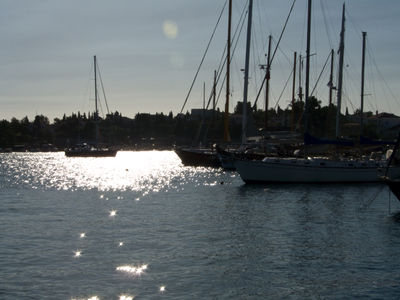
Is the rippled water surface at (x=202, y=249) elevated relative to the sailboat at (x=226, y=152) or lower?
lower

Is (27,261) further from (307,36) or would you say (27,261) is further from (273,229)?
(307,36)

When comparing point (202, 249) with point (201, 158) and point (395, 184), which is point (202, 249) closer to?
point (395, 184)

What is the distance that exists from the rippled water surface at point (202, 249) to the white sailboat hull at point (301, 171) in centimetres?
924

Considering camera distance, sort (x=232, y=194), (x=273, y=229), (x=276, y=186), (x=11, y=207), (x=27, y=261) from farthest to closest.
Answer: (x=276, y=186) < (x=232, y=194) < (x=11, y=207) < (x=273, y=229) < (x=27, y=261)

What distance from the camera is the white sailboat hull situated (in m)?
54.2

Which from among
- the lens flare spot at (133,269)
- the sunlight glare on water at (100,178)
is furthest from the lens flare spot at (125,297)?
the sunlight glare on water at (100,178)

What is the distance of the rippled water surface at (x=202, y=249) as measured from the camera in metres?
18.8

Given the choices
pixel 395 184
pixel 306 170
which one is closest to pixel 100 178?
pixel 306 170

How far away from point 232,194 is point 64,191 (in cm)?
1697

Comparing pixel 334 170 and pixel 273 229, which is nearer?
pixel 273 229

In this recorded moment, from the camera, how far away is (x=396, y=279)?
1970 cm

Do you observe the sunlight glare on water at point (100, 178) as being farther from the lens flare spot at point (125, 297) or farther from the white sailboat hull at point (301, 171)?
the lens flare spot at point (125, 297)

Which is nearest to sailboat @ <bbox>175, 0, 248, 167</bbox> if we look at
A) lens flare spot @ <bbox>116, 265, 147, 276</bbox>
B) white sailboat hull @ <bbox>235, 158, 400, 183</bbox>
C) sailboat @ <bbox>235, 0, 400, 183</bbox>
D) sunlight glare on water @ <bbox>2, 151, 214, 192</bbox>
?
sunlight glare on water @ <bbox>2, 151, 214, 192</bbox>

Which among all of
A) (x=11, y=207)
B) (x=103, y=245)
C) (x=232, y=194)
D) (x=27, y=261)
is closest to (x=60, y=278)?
(x=27, y=261)
